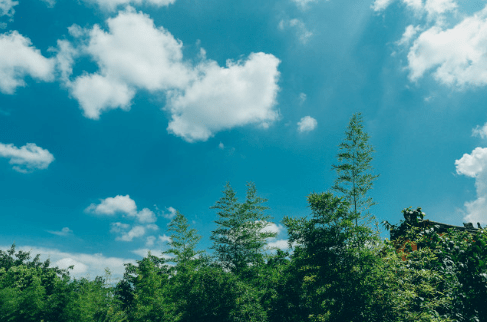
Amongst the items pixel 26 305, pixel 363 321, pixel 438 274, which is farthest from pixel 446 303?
pixel 26 305

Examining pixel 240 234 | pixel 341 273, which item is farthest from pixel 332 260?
pixel 240 234

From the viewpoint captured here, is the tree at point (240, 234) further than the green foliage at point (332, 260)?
Yes

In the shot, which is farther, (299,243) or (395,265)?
(299,243)

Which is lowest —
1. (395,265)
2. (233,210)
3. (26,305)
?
(26,305)

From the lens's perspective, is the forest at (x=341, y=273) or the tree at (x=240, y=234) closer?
the forest at (x=341, y=273)

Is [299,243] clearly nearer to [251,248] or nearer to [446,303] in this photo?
[446,303]

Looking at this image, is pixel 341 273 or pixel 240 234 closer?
pixel 341 273

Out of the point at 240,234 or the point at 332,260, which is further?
the point at 240,234

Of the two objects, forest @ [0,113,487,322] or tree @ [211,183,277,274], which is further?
tree @ [211,183,277,274]

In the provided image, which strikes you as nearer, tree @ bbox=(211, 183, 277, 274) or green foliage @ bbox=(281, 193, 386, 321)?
green foliage @ bbox=(281, 193, 386, 321)

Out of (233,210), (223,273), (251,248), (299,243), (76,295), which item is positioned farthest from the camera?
(76,295)

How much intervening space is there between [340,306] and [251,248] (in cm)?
1256

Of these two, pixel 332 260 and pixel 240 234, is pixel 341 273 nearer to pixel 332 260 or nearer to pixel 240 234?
pixel 332 260

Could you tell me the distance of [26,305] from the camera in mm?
31984
